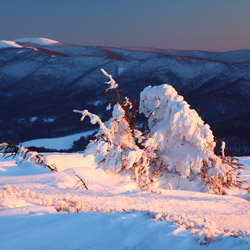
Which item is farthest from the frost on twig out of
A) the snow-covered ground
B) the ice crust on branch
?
the ice crust on branch

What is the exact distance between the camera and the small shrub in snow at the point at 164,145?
357 inches

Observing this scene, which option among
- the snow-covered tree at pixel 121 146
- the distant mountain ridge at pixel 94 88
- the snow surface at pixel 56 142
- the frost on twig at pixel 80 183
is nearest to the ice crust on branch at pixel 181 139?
the snow-covered tree at pixel 121 146

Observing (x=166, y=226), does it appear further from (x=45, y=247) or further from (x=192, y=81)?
(x=192, y=81)

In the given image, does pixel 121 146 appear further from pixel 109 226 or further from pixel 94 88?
pixel 94 88

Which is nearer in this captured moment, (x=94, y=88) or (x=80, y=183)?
(x=80, y=183)

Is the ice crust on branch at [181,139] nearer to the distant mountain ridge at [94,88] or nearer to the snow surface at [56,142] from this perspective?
the distant mountain ridge at [94,88]

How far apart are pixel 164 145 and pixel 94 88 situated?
481 ft

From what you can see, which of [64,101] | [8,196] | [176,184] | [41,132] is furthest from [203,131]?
[64,101]

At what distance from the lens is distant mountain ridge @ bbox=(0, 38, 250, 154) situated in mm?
97438

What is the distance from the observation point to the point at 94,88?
154125 mm

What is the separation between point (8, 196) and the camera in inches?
185

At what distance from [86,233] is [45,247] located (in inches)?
18.7

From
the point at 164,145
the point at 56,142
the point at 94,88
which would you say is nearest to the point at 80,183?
the point at 164,145

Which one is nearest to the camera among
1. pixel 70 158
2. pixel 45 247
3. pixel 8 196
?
pixel 45 247
